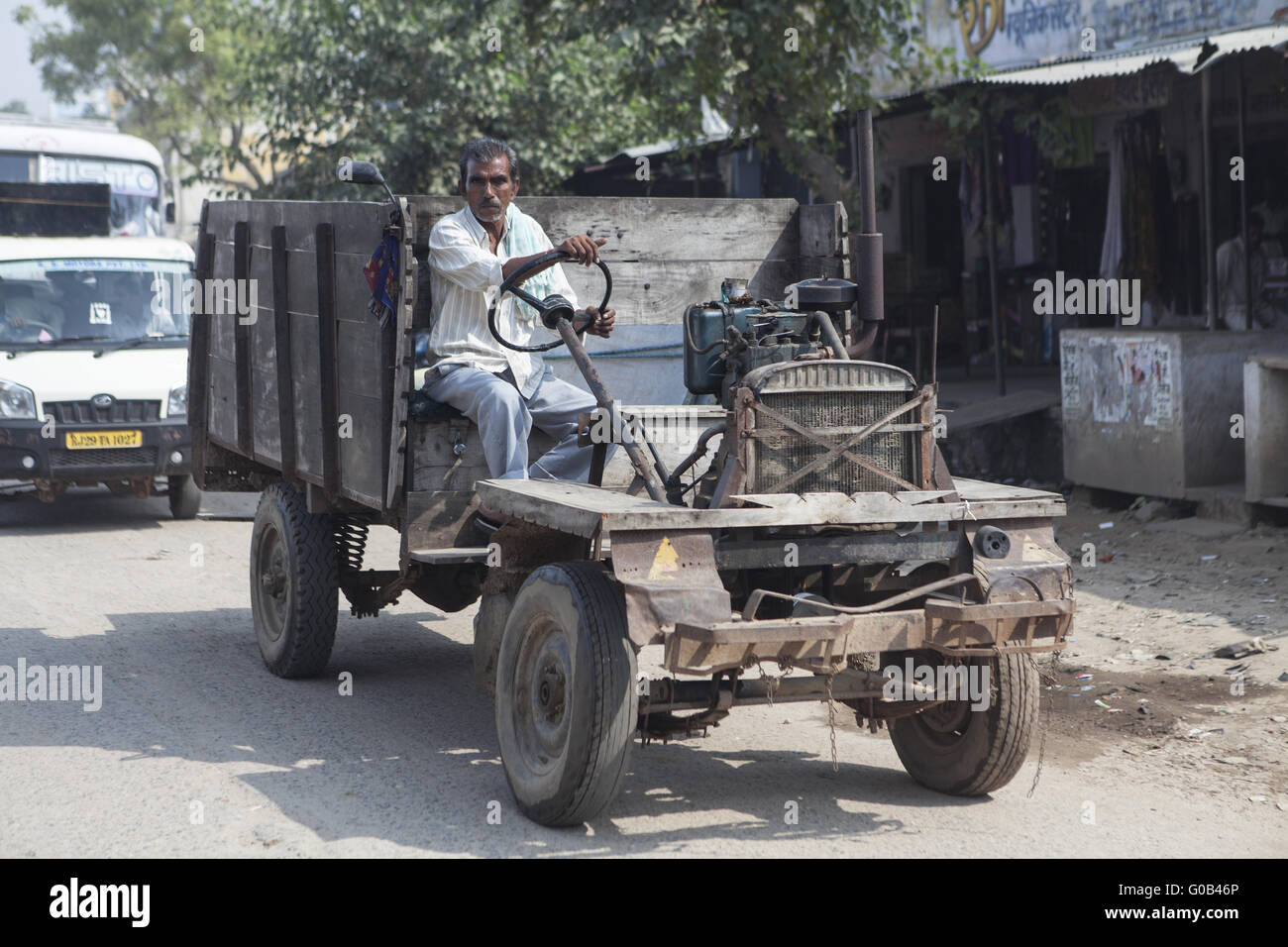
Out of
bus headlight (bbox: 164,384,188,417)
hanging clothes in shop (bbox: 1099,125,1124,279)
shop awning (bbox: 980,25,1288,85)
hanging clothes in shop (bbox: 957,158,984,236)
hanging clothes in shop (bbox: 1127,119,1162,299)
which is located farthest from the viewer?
hanging clothes in shop (bbox: 957,158,984,236)

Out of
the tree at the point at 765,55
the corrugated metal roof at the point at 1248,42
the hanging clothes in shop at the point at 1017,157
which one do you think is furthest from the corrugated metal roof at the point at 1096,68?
the hanging clothes in shop at the point at 1017,157

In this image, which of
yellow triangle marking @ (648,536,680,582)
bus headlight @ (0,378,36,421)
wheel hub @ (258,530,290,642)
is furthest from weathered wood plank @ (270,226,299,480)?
bus headlight @ (0,378,36,421)

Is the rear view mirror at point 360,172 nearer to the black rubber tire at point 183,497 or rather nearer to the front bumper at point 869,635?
the front bumper at point 869,635

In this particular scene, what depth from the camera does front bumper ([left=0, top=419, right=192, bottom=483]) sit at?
10.9 m

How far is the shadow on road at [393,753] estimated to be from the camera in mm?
4699


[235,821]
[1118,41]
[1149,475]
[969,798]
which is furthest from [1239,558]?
[1118,41]

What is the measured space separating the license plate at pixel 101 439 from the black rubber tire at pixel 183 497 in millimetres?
606

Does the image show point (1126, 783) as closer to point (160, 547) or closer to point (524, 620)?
point (524, 620)

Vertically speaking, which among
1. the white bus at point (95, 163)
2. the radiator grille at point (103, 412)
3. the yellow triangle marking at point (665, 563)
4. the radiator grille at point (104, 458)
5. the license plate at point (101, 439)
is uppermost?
the white bus at point (95, 163)

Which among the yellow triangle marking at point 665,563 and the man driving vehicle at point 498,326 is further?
the man driving vehicle at point 498,326

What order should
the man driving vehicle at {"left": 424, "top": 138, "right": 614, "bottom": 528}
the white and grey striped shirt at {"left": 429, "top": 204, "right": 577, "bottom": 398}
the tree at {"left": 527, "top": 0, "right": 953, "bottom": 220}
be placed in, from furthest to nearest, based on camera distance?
the tree at {"left": 527, "top": 0, "right": 953, "bottom": 220}, the white and grey striped shirt at {"left": 429, "top": 204, "right": 577, "bottom": 398}, the man driving vehicle at {"left": 424, "top": 138, "right": 614, "bottom": 528}

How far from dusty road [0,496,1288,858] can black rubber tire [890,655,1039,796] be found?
0.29ft

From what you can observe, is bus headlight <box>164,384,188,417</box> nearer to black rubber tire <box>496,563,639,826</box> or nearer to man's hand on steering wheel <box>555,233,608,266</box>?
man's hand on steering wheel <box>555,233,608,266</box>

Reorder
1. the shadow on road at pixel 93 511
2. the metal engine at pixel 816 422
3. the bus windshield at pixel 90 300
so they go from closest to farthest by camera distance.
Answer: the metal engine at pixel 816 422 < the shadow on road at pixel 93 511 < the bus windshield at pixel 90 300
